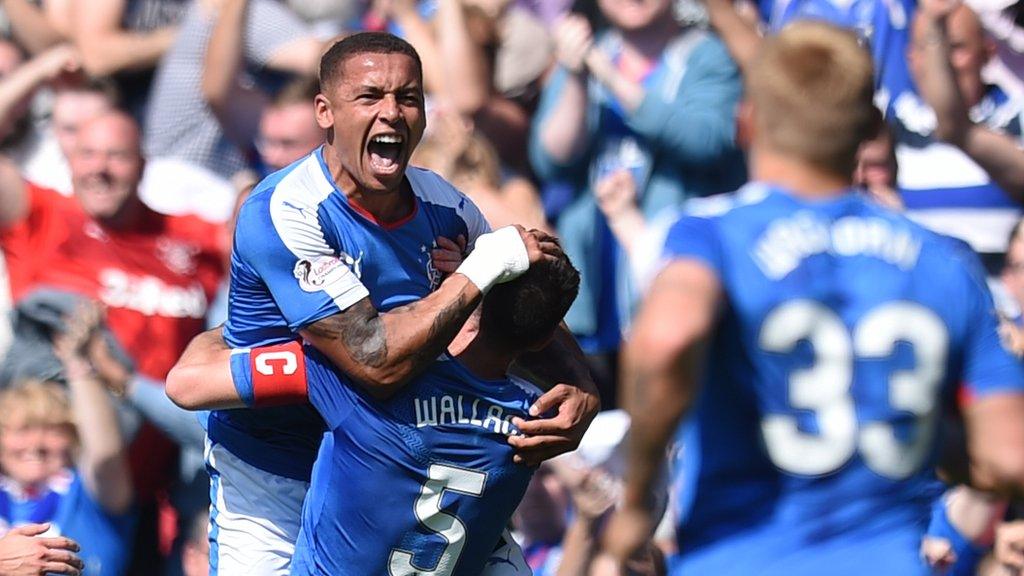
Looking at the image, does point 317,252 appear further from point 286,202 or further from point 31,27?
point 31,27

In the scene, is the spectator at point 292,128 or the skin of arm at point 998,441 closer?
the skin of arm at point 998,441

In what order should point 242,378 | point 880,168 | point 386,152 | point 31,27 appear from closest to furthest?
point 386,152 → point 242,378 → point 880,168 → point 31,27

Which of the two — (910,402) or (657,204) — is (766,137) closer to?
(910,402)

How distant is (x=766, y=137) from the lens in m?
3.66

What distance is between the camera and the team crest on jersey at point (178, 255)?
24.5 ft

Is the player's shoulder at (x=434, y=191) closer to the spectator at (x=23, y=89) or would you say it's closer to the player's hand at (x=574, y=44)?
the player's hand at (x=574, y=44)

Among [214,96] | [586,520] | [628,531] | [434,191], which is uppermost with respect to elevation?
[434,191]

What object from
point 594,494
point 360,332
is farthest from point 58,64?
point 360,332

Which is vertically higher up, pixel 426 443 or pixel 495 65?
pixel 495 65

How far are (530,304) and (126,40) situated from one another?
447cm

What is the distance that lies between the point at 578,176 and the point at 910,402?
3.94 meters

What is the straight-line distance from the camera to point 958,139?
6.82 metres

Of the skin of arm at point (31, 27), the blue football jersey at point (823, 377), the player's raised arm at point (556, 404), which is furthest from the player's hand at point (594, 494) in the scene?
the skin of arm at point (31, 27)

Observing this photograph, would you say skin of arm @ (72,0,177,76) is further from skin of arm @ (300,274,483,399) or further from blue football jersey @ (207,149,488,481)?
skin of arm @ (300,274,483,399)
